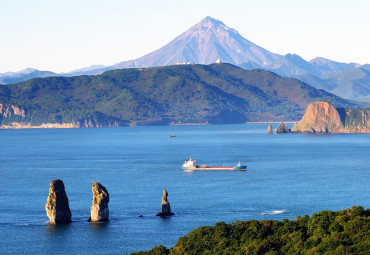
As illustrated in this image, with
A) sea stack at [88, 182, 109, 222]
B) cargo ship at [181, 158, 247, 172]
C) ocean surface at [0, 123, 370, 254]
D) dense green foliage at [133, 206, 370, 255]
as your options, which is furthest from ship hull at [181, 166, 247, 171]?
dense green foliage at [133, 206, 370, 255]

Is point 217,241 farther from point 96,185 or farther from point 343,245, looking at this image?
point 96,185

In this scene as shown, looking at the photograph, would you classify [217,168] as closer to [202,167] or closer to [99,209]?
[202,167]

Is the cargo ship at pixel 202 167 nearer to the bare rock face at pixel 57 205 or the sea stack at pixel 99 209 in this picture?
the sea stack at pixel 99 209

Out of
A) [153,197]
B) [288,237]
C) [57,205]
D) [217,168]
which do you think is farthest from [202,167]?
[288,237]

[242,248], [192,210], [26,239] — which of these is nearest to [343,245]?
[242,248]

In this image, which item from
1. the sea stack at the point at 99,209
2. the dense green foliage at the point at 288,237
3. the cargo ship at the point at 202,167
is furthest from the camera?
the cargo ship at the point at 202,167

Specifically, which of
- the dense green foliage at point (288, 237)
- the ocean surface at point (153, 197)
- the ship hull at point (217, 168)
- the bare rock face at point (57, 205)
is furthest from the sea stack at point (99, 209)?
the ship hull at point (217, 168)
